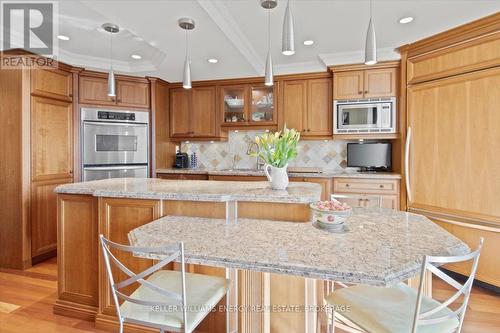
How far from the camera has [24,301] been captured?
7.73 feet

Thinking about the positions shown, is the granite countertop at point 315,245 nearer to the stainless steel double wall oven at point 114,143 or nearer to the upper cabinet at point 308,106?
the upper cabinet at point 308,106

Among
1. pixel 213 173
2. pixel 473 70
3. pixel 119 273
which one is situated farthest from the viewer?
pixel 213 173

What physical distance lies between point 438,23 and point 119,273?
356cm

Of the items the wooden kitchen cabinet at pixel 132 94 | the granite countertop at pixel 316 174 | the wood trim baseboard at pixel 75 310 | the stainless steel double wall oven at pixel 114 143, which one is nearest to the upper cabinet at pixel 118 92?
the wooden kitchen cabinet at pixel 132 94

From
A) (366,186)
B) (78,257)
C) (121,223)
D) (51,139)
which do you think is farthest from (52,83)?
(366,186)

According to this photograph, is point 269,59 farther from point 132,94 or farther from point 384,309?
point 132,94

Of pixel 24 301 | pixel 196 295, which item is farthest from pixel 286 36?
pixel 24 301

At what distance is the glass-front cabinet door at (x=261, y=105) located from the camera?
13.4ft

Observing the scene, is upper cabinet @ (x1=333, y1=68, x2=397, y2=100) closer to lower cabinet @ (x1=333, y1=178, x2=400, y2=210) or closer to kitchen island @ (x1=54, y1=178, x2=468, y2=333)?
lower cabinet @ (x1=333, y1=178, x2=400, y2=210)

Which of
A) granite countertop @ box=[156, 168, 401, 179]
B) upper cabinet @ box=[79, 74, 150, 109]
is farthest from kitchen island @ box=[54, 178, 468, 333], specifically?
upper cabinet @ box=[79, 74, 150, 109]

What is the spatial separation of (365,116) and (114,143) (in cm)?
336

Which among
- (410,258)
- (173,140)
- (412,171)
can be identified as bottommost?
(410,258)

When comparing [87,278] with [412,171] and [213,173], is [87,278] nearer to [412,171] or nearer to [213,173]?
[213,173]

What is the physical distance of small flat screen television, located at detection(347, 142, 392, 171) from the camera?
3627mm
